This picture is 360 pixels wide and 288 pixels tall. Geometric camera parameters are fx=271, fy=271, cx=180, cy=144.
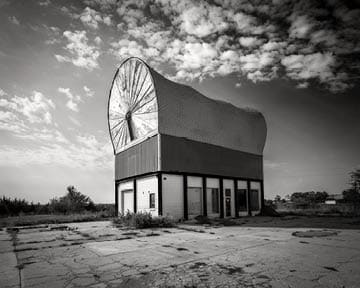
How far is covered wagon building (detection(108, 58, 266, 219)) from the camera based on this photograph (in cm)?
1972

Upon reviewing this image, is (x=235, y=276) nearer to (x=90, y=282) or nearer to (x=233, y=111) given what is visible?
(x=90, y=282)

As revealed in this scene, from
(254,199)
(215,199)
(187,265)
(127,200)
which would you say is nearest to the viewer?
(187,265)

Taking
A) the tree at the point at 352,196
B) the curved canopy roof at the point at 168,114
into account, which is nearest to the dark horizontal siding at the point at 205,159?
the curved canopy roof at the point at 168,114

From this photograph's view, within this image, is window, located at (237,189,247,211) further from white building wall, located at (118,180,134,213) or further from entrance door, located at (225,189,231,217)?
white building wall, located at (118,180,134,213)

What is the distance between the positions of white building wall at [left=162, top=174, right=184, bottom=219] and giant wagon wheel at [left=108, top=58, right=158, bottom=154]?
13.0 ft

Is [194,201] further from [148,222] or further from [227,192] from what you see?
[148,222]

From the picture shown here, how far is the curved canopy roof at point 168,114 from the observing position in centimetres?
2019

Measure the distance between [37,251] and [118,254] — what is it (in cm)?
274

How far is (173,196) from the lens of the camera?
19.5 metres

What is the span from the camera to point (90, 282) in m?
4.78

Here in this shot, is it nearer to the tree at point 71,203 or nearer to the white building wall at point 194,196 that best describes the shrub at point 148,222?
the white building wall at point 194,196

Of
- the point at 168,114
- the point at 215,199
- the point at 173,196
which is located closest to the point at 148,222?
the point at 173,196

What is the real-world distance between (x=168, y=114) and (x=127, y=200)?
906 centimetres

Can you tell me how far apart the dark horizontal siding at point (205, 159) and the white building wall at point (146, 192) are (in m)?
1.60
